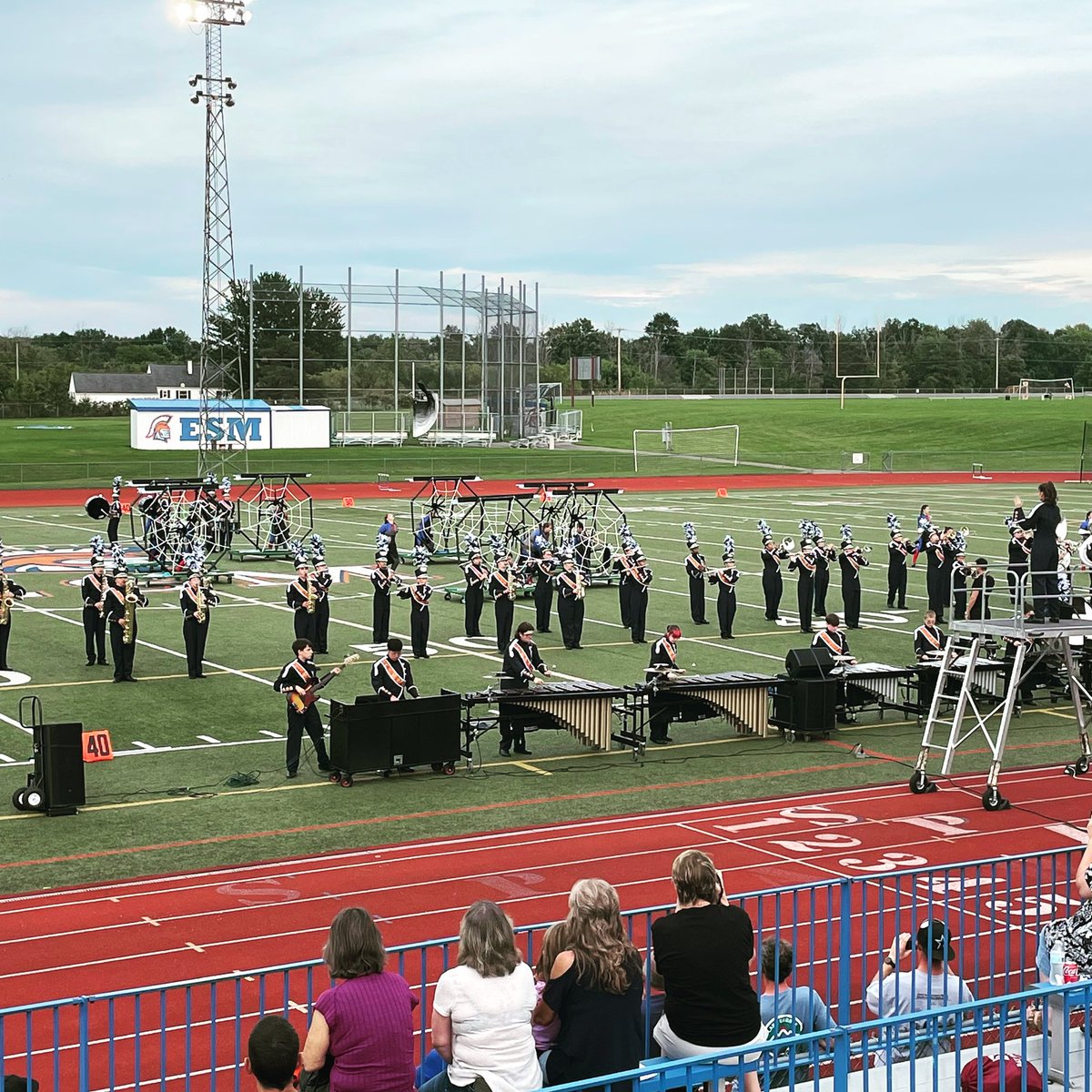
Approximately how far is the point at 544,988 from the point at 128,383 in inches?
4927

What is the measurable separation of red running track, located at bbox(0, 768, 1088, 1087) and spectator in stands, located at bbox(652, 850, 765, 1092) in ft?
6.10

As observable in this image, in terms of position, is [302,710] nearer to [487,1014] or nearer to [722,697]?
[722,697]

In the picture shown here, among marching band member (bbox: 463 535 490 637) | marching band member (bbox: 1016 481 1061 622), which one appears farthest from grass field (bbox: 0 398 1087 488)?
marching band member (bbox: 1016 481 1061 622)

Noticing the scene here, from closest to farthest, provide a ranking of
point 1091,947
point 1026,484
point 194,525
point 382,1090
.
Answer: point 382,1090, point 1091,947, point 194,525, point 1026,484

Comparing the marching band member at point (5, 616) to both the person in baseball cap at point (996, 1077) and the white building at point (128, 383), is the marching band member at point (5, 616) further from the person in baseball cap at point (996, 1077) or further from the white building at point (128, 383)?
the white building at point (128, 383)

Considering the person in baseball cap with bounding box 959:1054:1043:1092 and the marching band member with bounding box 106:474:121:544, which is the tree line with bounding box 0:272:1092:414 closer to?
the marching band member with bounding box 106:474:121:544

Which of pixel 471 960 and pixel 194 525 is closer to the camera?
pixel 471 960

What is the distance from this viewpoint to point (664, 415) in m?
111

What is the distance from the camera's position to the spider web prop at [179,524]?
34188mm

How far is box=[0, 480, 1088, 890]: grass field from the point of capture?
14.2 metres

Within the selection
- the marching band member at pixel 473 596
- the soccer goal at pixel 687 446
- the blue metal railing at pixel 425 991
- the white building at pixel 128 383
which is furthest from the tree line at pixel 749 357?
the blue metal railing at pixel 425 991

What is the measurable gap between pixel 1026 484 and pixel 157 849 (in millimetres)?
57221

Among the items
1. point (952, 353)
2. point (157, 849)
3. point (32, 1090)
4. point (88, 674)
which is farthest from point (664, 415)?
point (32, 1090)

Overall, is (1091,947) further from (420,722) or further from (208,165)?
(208,165)
